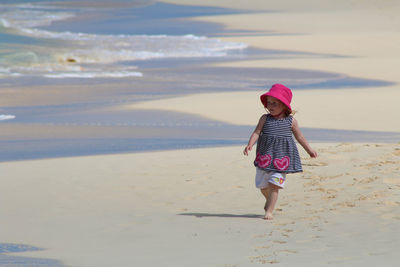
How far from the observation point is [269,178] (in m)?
6.37

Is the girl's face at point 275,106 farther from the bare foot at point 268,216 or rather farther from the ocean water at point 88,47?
the ocean water at point 88,47

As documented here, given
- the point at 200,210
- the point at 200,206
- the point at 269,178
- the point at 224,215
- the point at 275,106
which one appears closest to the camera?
the point at 275,106

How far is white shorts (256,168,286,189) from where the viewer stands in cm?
633

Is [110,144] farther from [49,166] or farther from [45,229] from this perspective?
[45,229]

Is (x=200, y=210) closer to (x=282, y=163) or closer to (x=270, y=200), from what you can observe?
(x=270, y=200)

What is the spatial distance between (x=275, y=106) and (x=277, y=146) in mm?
311

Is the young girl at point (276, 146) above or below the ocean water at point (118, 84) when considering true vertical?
below

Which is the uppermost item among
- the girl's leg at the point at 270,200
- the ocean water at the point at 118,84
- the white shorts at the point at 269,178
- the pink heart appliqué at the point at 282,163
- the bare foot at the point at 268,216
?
the ocean water at the point at 118,84

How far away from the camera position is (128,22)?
4678cm

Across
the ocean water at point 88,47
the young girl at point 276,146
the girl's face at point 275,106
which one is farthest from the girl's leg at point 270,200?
the ocean water at point 88,47

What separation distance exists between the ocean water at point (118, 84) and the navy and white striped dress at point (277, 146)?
13.0 feet

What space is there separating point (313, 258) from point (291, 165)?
5.42 ft

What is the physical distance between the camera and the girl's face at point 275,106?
623 centimetres

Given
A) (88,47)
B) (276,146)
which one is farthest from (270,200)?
(88,47)
